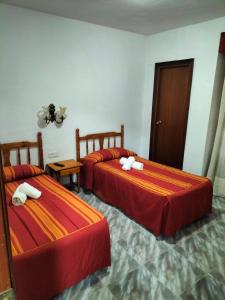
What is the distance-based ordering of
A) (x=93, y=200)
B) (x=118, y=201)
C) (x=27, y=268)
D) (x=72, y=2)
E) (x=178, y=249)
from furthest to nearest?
1. (x=93, y=200)
2. (x=118, y=201)
3. (x=72, y=2)
4. (x=178, y=249)
5. (x=27, y=268)

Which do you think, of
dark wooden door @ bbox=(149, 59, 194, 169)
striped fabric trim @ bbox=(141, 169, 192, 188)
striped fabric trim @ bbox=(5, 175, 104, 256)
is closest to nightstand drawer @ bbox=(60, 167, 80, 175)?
striped fabric trim @ bbox=(5, 175, 104, 256)

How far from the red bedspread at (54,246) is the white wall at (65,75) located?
142cm

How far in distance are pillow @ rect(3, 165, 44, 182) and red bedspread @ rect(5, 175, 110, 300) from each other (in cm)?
71

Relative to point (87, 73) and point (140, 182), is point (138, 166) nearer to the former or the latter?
point (140, 182)

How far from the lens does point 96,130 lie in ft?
12.3

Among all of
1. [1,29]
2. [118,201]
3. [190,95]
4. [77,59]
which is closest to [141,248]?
[118,201]

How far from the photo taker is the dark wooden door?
3.61m

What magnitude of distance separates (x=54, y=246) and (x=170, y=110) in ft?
10.1

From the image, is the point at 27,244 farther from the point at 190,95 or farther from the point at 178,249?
the point at 190,95

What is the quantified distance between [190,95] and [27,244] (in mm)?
3060

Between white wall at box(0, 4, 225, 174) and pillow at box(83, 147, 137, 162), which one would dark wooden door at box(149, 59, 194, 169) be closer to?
white wall at box(0, 4, 225, 174)

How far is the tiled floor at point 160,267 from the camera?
1719 mm

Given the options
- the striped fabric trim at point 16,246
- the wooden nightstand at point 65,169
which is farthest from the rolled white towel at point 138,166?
the striped fabric trim at point 16,246

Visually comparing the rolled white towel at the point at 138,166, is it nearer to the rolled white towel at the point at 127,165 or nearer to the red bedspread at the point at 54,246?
the rolled white towel at the point at 127,165
